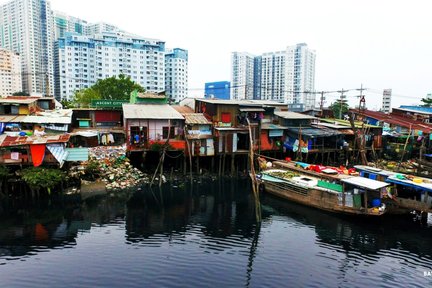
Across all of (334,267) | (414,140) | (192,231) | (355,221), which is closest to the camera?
(334,267)

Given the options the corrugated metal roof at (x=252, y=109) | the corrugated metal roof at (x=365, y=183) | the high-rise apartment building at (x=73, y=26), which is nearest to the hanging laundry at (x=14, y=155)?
the corrugated metal roof at (x=252, y=109)

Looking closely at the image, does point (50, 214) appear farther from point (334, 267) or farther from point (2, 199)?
point (334, 267)

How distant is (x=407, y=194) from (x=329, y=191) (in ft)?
16.6

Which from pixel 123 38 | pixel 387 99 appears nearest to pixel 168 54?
pixel 123 38

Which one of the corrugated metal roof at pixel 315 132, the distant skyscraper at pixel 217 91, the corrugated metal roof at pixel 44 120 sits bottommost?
the corrugated metal roof at pixel 315 132

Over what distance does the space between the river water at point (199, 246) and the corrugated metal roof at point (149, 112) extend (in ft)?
28.5

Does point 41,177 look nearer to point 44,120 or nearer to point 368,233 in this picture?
point 44,120

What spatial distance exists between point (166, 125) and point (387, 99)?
73.3 meters

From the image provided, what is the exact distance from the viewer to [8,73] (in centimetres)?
10206

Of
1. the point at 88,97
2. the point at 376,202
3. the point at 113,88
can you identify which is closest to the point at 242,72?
the point at 113,88

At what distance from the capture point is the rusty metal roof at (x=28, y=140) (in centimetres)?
2425

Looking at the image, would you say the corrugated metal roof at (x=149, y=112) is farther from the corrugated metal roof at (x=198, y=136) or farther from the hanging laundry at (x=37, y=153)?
the hanging laundry at (x=37, y=153)

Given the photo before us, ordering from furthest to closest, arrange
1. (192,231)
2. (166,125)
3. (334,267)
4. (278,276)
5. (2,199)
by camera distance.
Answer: (166,125) < (2,199) < (192,231) < (334,267) < (278,276)

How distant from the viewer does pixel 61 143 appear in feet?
82.9
